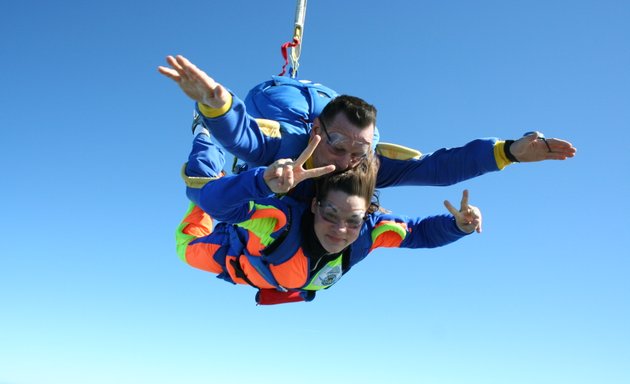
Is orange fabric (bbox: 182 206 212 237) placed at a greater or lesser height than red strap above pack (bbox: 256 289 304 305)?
greater

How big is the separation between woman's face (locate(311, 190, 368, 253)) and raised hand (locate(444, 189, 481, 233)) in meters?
0.61

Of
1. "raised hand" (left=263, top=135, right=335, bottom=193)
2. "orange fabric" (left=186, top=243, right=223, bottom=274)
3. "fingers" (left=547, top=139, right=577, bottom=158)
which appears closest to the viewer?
"raised hand" (left=263, top=135, right=335, bottom=193)

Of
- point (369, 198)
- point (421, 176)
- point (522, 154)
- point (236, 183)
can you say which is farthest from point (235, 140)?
point (522, 154)

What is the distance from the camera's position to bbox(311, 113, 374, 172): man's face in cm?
320

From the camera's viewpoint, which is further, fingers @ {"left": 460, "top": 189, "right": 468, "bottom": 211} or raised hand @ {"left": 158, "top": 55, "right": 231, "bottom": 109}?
fingers @ {"left": 460, "top": 189, "right": 468, "bottom": 211}

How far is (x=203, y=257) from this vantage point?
14.6ft

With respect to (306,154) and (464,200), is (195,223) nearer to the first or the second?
(464,200)

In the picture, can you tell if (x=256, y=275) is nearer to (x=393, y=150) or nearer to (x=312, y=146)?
(x=393, y=150)

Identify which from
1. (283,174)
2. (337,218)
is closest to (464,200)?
(337,218)

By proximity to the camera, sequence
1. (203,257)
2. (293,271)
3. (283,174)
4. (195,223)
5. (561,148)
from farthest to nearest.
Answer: (195,223)
(203,257)
(293,271)
(561,148)
(283,174)

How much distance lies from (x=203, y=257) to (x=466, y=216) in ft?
6.35

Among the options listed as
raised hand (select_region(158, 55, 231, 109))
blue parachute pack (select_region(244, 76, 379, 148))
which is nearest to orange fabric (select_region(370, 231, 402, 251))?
blue parachute pack (select_region(244, 76, 379, 148))

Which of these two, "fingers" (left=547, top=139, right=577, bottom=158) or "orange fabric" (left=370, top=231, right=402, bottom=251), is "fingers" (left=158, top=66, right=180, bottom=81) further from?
"fingers" (left=547, top=139, right=577, bottom=158)

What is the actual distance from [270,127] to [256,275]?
112cm
